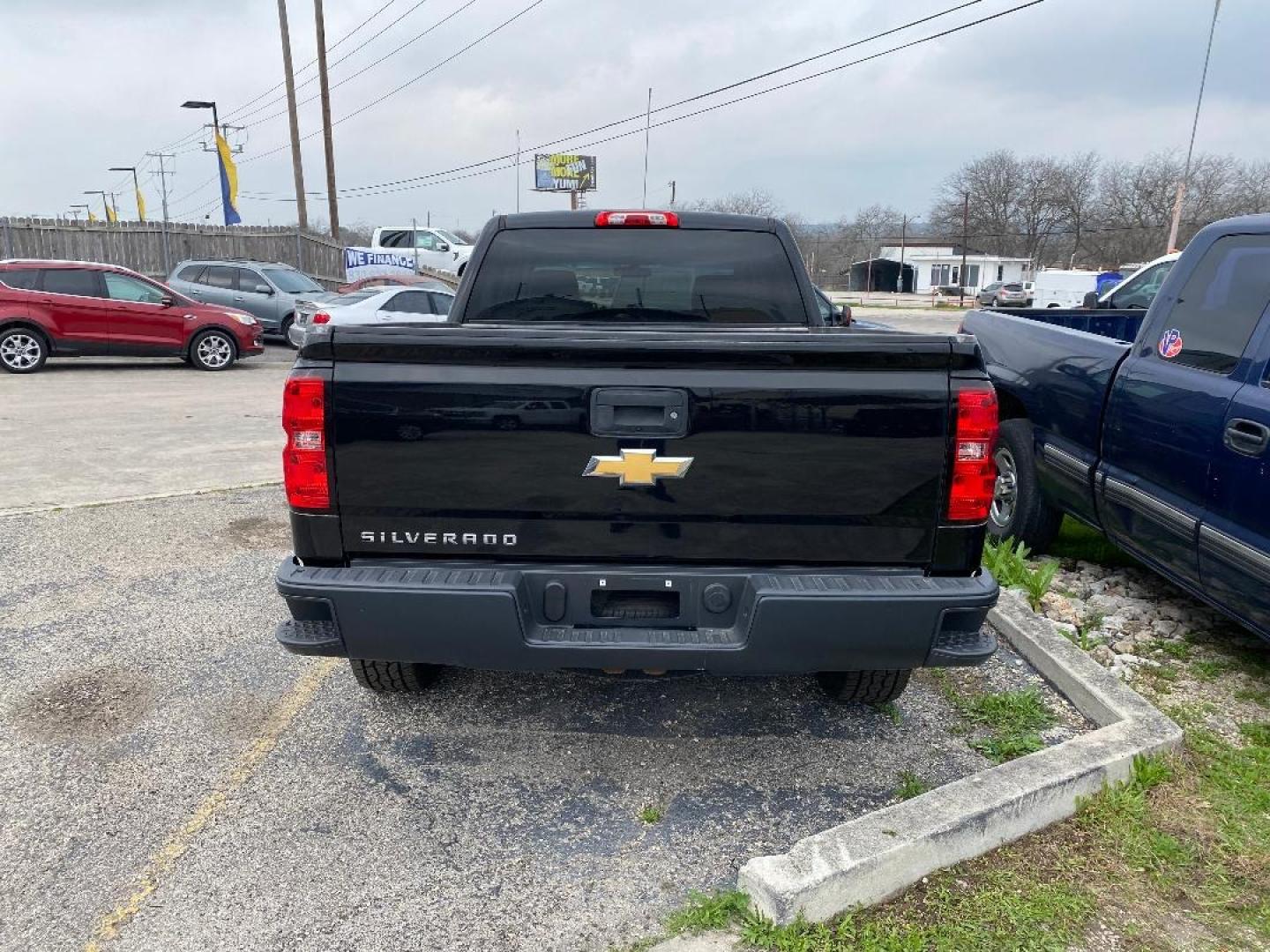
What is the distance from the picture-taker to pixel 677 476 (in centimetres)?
269

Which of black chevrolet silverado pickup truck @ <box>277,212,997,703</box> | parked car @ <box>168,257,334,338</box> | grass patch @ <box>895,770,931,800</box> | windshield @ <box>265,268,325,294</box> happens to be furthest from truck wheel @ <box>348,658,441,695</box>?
windshield @ <box>265,268,325,294</box>

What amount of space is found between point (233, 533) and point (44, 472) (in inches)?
109

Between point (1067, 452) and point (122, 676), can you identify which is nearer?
point (122, 676)

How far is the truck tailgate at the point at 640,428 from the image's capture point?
2660 millimetres

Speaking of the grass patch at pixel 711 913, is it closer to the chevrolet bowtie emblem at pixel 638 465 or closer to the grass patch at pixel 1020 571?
the chevrolet bowtie emblem at pixel 638 465

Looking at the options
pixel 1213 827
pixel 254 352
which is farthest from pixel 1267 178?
pixel 1213 827

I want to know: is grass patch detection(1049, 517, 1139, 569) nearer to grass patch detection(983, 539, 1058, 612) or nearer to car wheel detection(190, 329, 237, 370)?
grass patch detection(983, 539, 1058, 612)

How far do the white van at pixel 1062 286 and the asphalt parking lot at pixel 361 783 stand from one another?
32.1m

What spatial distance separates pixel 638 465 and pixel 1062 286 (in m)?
34.7

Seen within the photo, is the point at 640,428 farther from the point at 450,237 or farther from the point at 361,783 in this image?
the point at 450,237

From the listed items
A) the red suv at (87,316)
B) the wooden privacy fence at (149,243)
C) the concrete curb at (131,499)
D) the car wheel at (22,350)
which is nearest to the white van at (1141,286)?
the concrete curb at (131,499)

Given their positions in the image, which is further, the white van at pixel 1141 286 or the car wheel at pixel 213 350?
the car wheel at pixel 213 350

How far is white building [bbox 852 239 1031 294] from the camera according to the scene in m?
84.4

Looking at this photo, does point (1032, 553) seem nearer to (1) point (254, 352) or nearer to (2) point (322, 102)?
(1) point (254, 352)
